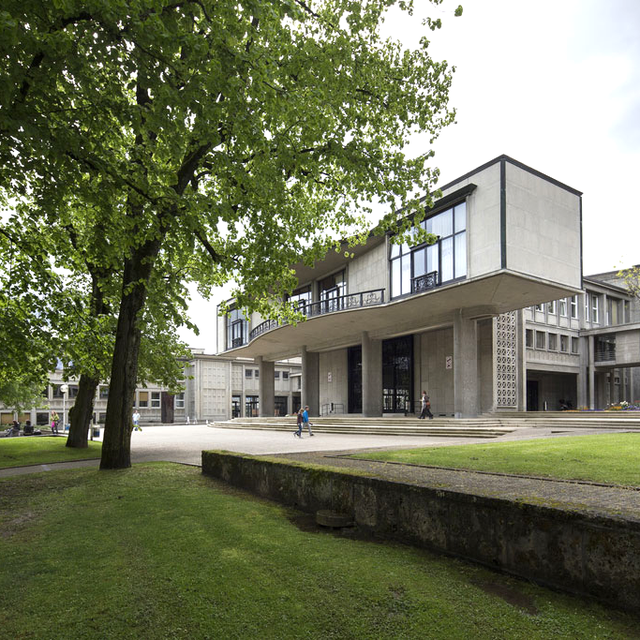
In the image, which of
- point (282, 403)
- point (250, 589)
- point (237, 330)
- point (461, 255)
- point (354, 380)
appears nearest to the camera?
point (250, 589)

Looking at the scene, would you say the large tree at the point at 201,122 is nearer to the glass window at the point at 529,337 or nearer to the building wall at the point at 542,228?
the building wall at the point at 542,228

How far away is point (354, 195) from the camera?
12250 millimetres

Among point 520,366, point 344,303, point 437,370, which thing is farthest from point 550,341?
point 344,303

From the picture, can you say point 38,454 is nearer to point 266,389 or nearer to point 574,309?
point 266,389

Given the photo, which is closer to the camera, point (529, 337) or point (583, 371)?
point (529, 337)

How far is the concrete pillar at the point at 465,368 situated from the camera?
2724 cm

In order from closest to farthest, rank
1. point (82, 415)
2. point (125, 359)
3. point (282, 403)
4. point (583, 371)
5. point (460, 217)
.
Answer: point (125, 359) → point (82, 415) → point (460, 217) → point (583, 371) → point (282, 403)

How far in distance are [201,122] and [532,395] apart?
45.4 m

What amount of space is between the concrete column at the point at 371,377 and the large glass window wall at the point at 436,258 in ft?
21.7

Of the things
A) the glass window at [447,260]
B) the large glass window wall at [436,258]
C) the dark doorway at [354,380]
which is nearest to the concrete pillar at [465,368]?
the large glass window wall at [436,258]

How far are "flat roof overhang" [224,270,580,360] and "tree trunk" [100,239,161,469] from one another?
16346 mm

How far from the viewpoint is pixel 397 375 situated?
3875cm

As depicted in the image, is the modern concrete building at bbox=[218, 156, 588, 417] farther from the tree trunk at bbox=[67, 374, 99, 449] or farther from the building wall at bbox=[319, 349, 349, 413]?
the tree trunk at bbox=[67, 374, 99, 449]

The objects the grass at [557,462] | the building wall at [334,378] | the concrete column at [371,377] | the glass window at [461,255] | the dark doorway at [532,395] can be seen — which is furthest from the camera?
the dark doorway at [532,395]
